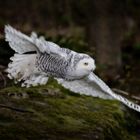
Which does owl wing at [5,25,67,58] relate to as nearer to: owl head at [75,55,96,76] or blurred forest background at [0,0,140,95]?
owl head at [75,55,96,76]

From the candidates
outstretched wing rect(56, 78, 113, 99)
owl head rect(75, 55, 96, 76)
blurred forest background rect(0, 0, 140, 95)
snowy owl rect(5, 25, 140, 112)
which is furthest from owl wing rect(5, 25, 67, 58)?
blurred forest background rect(0, 0, 140, 95)

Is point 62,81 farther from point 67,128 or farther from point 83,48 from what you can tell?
point 83,48

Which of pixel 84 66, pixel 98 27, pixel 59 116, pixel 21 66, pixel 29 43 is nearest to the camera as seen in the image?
pixel 59 116

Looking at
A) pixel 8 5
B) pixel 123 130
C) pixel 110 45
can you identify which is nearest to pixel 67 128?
pixel 123 130

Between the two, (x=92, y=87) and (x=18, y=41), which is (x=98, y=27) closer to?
(x=92, y=87)

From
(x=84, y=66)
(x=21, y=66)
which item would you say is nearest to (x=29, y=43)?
(x=21, y=66)

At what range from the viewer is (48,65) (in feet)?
19.4

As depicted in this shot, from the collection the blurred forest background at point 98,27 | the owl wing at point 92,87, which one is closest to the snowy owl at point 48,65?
the owl wing at point 92,87

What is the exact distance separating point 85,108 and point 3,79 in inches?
39.8

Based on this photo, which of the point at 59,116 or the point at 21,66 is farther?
the point at 21,66

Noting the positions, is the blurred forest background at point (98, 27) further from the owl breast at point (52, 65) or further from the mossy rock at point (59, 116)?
the mossy rock at point (59, 116)

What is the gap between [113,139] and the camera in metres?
5.70

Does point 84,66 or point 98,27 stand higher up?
point 98,27

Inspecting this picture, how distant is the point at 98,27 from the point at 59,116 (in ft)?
23.1
